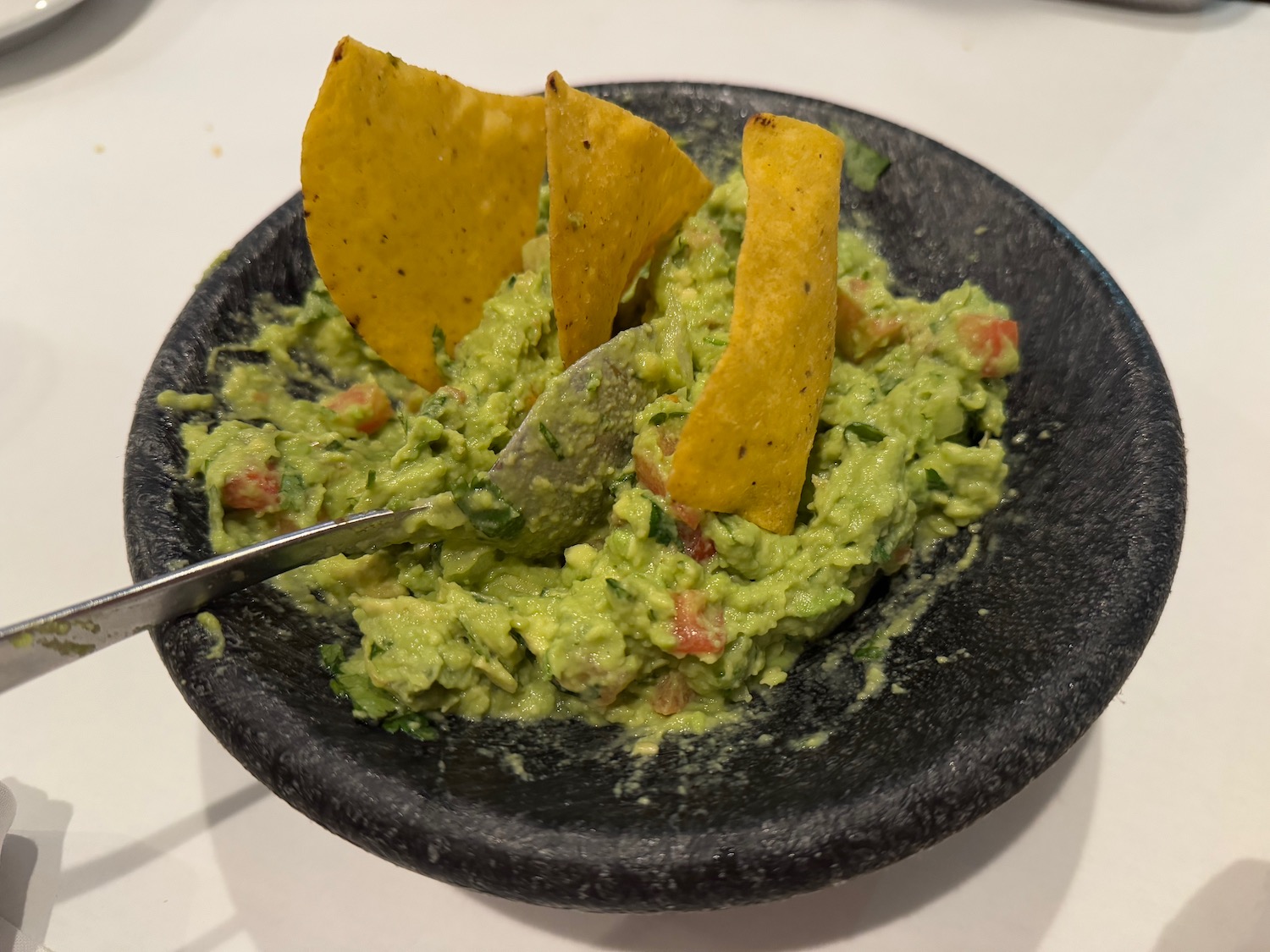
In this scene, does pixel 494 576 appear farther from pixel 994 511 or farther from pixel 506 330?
pixel 994 511

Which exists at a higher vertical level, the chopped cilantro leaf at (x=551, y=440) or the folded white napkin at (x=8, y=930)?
the chopped cilantro leaf at (x=551, y=440)

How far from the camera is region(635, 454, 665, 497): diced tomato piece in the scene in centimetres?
103

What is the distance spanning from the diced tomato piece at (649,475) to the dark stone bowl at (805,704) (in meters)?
0.28

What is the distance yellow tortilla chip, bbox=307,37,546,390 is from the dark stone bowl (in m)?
0.20

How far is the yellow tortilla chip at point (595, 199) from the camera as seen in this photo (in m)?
1.05

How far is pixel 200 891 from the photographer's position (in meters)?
1.16

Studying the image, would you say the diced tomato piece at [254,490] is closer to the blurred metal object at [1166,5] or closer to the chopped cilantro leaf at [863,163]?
A: the chopped cilantro leaf at [863,163]

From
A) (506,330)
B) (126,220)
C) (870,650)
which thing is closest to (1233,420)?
(870,650)

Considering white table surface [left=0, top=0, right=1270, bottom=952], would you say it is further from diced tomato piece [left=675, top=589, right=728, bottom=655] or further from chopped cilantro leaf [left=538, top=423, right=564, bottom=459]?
chopped cilantro leaf [left=538, top=423, right=564, bottom=459]

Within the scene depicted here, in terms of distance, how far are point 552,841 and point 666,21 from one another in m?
2.49

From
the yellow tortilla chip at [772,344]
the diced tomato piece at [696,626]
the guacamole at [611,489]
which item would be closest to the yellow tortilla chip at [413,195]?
the guacamole at [611,489]

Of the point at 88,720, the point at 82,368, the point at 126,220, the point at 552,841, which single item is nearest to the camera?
the point at 552,841

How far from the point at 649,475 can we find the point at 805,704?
329 mm

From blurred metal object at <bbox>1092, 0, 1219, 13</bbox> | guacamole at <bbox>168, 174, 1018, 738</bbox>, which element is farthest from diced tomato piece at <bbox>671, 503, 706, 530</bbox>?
blurred metal object at <bbox>1092, 0, 1219, 13</bbox>
